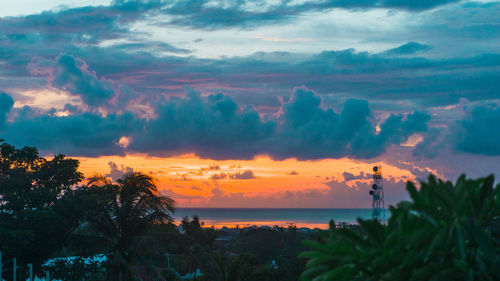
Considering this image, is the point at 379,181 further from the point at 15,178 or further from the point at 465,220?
the point at 465,220

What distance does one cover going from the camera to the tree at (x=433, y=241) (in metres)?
12.8

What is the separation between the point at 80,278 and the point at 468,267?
30.4m

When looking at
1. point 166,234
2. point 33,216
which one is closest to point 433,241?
point 166,234

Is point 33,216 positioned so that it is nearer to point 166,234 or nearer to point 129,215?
point 129,215

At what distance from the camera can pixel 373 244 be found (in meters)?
13.9

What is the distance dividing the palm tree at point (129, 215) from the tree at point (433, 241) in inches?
932

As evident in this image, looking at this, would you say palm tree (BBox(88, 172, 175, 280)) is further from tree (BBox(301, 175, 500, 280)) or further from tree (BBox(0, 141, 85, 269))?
tree (BBox(301, 175, 500, 280))

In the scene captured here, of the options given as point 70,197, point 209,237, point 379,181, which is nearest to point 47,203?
point 70,197

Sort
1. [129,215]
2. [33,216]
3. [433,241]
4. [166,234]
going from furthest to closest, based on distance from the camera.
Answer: [166,234]
[33,216]
[129,215]
[433,241]

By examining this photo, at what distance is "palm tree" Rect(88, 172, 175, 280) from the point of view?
36.3 m

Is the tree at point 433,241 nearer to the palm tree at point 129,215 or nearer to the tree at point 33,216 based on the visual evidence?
the palm tree at point 129,215

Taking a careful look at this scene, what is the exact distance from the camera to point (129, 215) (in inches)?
1448

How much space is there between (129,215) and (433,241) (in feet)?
87.6

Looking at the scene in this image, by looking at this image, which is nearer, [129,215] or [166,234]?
[129,215]
